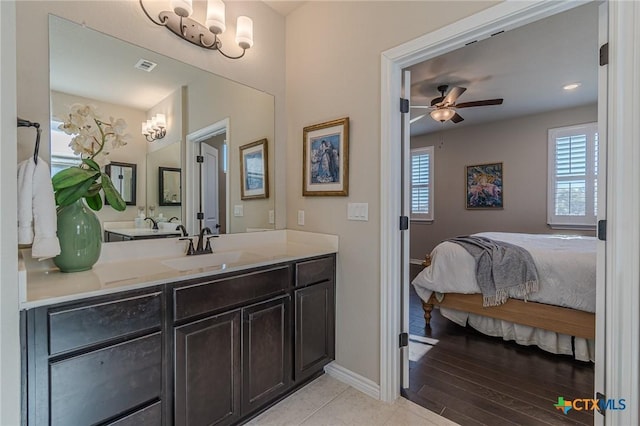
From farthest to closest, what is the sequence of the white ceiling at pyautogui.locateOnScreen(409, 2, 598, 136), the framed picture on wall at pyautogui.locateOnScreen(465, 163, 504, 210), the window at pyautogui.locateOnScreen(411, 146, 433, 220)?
the window at pyautogui.locateOnScreen(411, 146, 433, 220) < the framed picture on wall at pyautogui.locateOnScreen(465, 163, 504, 210) < the white ceiling at pyautogui.locateOnScreen(409, 2, 598, 136)

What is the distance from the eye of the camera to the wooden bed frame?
223 cm

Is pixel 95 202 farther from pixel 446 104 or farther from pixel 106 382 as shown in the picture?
pixel 446 104

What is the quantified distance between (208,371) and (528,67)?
3.94m

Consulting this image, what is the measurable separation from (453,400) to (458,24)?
2.21m

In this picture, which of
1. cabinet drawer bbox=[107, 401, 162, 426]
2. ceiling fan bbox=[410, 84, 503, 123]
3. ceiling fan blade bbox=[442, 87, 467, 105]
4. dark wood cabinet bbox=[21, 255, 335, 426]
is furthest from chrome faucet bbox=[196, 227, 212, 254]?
ceiling fan blade bbox=[442, 87, 467, 105]

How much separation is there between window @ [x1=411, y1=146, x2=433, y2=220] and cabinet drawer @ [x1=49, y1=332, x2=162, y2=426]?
5.62m

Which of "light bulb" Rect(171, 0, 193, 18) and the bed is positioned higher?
"light bulb" Rect(171, 0, 193, 18)

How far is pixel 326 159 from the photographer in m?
2.22

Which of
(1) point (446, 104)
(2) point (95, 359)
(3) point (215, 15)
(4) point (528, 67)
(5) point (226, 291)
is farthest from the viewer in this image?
(1) point (446, 104)

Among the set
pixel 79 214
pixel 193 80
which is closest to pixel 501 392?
pixel 79 214

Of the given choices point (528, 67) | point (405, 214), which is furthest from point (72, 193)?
point (528, 67)

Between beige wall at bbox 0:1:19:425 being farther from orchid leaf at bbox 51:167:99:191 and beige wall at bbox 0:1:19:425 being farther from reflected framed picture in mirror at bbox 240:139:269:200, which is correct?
reflected framed picture in mirror at bbox 240:139:269:200

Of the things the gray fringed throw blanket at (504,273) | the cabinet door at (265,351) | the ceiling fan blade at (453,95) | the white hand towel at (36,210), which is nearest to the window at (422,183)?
the ceiling fan blade at (453,95)

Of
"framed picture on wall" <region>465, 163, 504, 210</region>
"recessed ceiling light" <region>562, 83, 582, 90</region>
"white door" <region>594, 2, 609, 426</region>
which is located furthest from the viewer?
"framed picture on wall" <region>465, 163, 504, 210</region>
